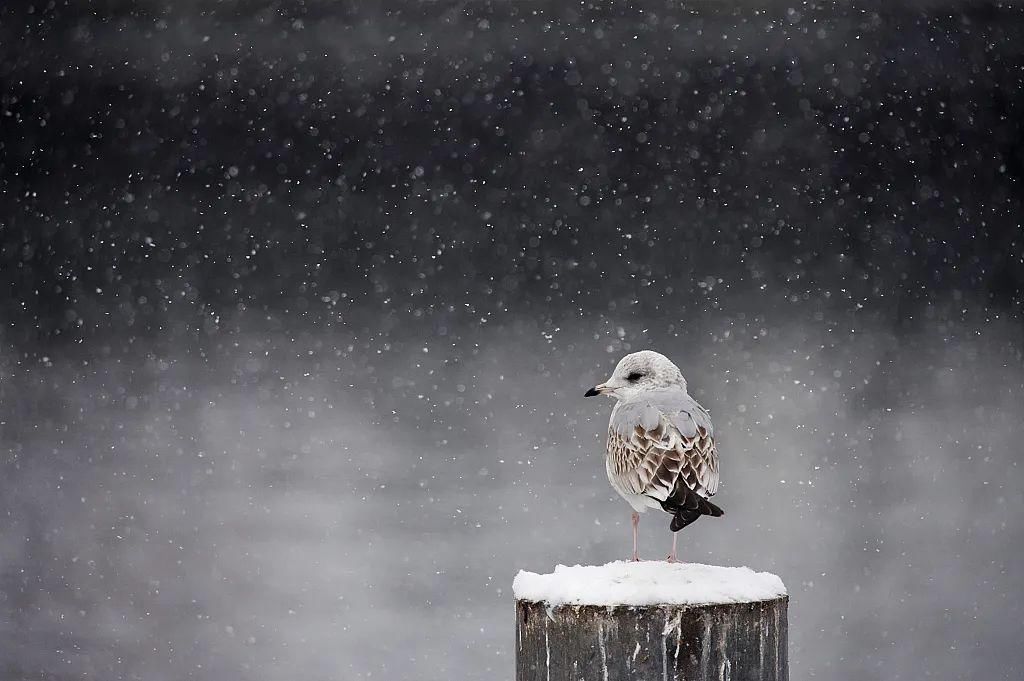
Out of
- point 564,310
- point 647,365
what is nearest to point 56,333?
point 564,310

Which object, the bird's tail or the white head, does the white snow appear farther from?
the white head

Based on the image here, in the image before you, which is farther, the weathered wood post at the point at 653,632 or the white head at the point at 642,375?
the white head at the point at 642,375

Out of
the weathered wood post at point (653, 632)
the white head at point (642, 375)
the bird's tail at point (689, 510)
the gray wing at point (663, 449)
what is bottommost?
the weathered wood post at point (653, 632)

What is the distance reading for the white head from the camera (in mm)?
2875

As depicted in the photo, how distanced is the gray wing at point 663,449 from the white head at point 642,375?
114mm

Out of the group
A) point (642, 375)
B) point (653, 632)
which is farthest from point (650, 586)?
point (642, 375)

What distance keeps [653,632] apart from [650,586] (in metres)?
0.09

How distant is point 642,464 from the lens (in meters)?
2.56

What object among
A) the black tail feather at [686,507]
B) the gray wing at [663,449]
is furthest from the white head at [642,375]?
the black tail feather at [686,507]

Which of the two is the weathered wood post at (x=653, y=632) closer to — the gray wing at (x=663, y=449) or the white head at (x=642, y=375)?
the gray wing at (x=663, y=449)

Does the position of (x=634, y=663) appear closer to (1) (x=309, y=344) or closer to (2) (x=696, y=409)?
(2) (x=696, y=409)

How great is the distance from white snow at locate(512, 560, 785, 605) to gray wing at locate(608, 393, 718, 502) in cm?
45

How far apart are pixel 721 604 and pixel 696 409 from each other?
0.96 m

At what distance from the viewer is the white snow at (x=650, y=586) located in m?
1.83
